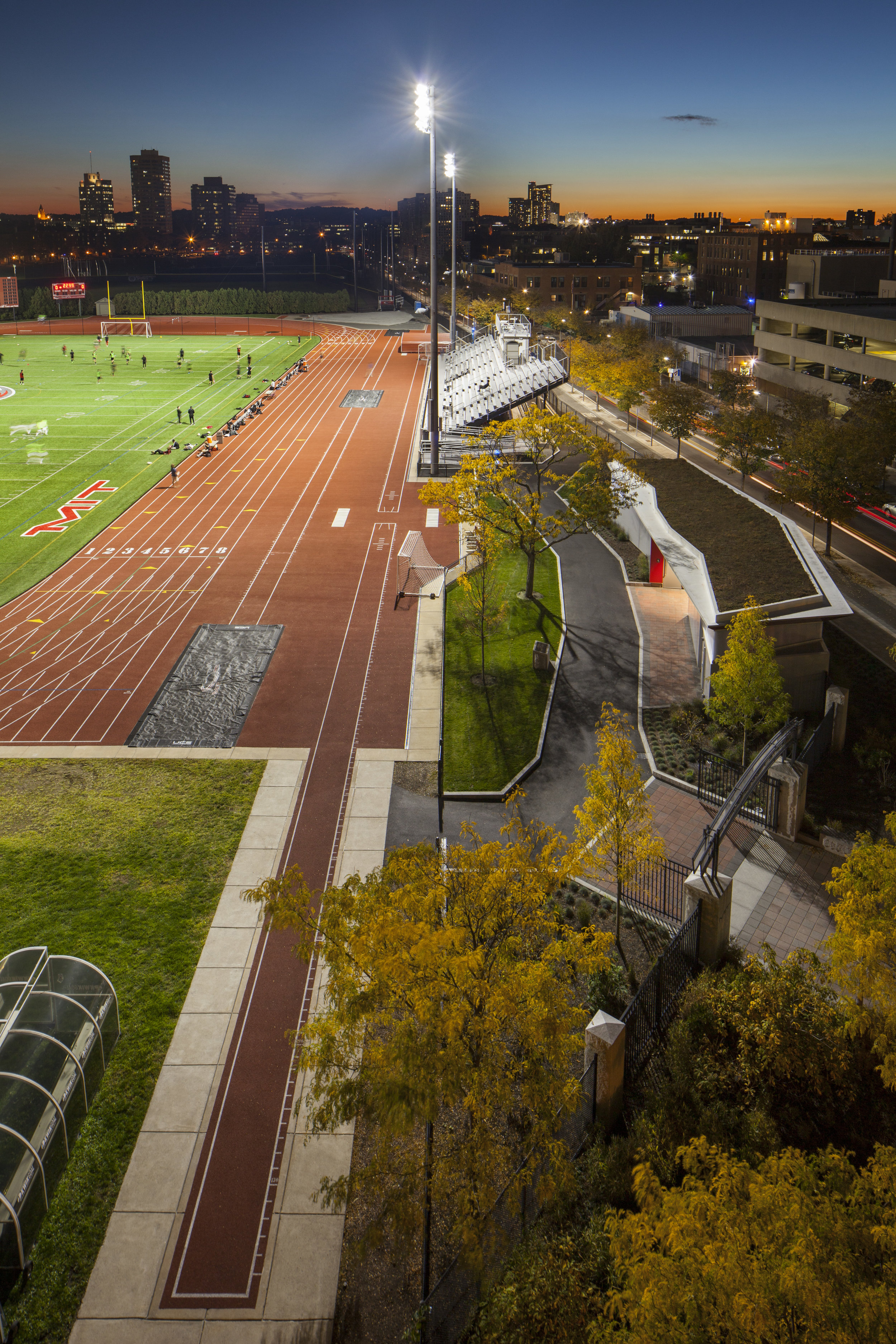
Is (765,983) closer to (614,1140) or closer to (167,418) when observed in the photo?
(614,1140)

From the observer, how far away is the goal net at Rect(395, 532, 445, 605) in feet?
116

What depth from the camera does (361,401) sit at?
245 ft

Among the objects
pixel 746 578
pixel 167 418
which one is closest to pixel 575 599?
pixel 746 578

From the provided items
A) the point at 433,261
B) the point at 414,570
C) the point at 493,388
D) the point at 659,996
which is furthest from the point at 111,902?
the point at 493,388

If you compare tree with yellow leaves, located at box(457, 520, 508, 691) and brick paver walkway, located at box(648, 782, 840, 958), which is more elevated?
tree with yellow leaves, located at box(457, 520, 508, 691)

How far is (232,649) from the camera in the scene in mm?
30750

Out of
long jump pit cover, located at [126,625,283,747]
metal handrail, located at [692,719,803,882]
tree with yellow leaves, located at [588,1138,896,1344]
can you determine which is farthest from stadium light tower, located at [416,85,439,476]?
tree with yellow leaves, located at [588,1138,896,1344]

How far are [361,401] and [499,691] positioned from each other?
174 ft

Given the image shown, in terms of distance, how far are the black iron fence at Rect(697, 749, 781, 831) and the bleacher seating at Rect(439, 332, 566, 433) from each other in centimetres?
3683

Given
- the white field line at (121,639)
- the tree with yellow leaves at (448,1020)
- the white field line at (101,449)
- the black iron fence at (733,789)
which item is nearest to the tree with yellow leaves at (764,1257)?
the tree with yellow leaves at (448,1020)

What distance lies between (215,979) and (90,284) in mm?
175921

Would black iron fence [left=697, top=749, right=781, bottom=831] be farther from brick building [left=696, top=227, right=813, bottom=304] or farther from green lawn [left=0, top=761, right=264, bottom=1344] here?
brick building [left=696, top=227, right=813, bottom=304]

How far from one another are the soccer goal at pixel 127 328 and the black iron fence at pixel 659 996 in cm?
12359

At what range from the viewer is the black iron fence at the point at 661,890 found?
60.2 ft
